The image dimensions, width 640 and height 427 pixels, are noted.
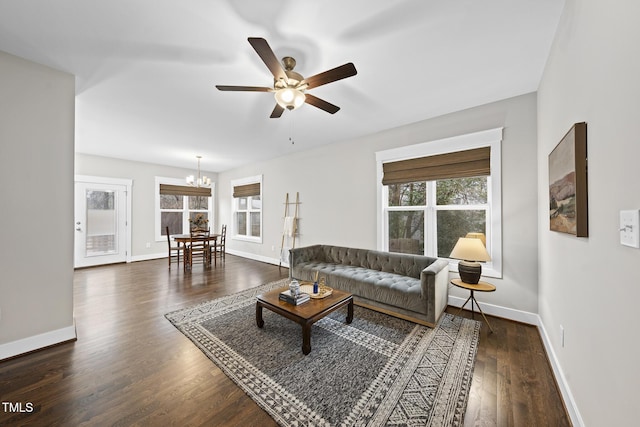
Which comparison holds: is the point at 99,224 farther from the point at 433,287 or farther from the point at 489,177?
the point at 489,177

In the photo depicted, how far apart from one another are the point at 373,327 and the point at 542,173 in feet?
7.66

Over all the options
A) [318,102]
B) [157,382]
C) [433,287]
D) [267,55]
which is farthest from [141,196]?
[433,287]

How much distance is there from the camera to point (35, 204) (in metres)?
2.23

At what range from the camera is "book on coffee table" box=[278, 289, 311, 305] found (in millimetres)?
2369

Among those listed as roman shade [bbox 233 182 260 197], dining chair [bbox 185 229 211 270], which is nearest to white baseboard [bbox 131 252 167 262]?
dining chair [bbox 185 229 211 270]

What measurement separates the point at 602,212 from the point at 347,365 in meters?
1.87

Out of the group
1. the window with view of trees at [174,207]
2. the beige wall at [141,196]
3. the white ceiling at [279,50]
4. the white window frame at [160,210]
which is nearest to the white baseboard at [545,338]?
the white ceiling at [279,50]

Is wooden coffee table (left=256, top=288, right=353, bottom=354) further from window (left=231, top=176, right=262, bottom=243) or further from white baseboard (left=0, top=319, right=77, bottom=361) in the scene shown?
window (left=231, top=176, right=262, bottom=243)

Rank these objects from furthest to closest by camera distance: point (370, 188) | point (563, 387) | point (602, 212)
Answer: point (370, 188) < point (563, 387) < point (602, 212)

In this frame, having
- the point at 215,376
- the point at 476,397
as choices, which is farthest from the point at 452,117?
the point at 215,376

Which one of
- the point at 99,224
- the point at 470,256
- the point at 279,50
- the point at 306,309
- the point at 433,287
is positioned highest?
the point at 279,50

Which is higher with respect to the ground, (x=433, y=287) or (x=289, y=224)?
(x=289, y=224)

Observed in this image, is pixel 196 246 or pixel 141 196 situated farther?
pixel 141 196

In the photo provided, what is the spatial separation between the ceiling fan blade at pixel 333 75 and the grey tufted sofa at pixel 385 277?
207 cm
